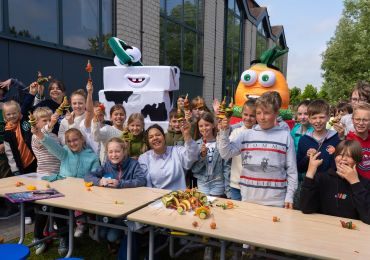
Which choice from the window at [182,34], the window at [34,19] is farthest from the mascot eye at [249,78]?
the window at [182,34]

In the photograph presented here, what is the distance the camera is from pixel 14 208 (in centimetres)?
441

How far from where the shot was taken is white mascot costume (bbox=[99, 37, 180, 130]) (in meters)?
4.89

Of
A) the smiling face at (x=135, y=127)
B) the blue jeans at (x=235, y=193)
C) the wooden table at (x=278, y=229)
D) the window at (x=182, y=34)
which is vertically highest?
the window at (x=182, y=34)

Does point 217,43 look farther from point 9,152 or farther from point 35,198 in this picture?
point 35,198

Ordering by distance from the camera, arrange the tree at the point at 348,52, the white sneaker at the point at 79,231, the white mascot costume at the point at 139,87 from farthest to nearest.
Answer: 1. the tree at the point at 348,52
2. the white mascot costume at the point at 139,87
3. the white sneaker at the point at 79,231

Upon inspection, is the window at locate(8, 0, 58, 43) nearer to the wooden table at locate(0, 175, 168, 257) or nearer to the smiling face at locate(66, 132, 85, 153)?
the smiling face at locate(66, 132, 85, 153)

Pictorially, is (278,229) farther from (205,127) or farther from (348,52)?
(348,52)

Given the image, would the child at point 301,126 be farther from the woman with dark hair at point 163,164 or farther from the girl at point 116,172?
the girl at point 116,172

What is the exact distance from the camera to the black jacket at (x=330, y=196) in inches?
95.4

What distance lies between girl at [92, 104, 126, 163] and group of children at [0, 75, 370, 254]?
0.04ft

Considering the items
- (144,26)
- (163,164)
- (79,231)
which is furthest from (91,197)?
(144,26)

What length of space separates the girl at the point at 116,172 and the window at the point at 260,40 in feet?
58.0

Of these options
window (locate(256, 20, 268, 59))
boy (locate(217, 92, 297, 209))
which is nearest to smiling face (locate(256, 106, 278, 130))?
boy (locate(217, 92, 297, 209))

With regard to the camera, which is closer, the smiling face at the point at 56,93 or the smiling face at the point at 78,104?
the smiling face at the point at 78,104
